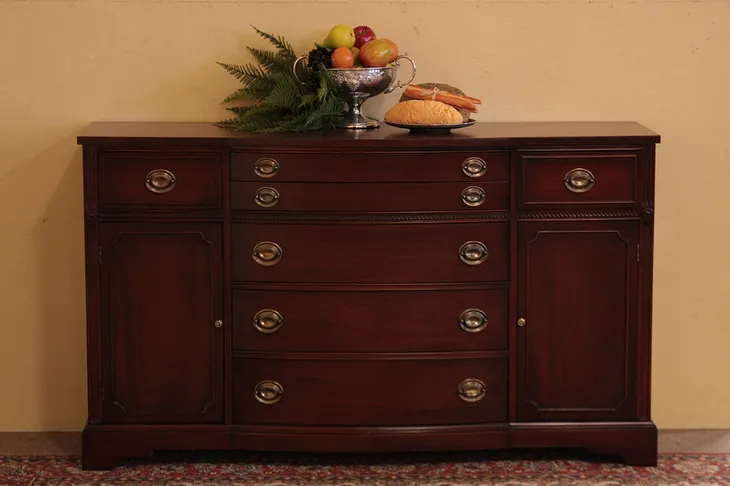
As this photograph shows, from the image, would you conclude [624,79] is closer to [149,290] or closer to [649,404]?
[649,404]

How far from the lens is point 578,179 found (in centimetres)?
306

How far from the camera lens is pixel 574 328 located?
10.3 feet

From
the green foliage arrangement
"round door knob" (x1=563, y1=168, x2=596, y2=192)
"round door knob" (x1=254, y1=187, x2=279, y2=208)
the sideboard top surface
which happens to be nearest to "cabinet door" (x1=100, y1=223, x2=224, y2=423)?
"round door knob" (x1=254, y1=187, x2=279, y2=208)

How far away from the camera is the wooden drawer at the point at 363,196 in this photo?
3.03 m

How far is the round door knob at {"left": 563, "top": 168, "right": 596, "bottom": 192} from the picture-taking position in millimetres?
3059

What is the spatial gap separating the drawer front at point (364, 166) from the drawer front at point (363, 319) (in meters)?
0.30

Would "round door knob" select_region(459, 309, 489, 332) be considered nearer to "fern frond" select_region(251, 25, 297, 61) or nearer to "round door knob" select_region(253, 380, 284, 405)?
"round door knob" select_region(253, 380, 284, 405)

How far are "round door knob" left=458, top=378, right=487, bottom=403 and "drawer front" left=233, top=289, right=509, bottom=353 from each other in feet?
0.31

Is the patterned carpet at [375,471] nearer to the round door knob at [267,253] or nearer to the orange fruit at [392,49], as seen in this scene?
the round door knob at [267,253]

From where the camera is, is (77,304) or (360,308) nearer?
(360,308)

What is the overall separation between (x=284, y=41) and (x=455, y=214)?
0.72 metres

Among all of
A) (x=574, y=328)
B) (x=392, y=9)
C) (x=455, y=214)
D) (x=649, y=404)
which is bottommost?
(x=649, y=404)

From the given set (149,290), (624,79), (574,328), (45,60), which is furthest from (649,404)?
(45,60)

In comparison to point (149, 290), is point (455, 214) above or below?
above
